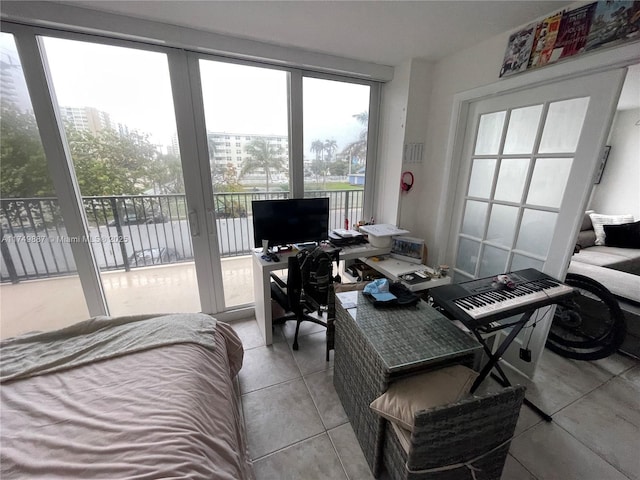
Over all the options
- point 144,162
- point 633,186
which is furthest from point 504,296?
point 633,186

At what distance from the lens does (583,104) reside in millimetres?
1437

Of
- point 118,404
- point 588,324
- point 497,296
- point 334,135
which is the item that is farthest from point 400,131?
point 118,404

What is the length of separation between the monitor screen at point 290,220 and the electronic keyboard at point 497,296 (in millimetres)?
1237

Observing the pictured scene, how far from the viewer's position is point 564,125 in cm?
154

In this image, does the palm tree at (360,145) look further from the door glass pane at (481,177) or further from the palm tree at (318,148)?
the door glass pane at (481,177)

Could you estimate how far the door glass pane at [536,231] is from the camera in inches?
65.0

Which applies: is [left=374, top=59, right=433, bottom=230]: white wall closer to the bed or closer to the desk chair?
the desk chair

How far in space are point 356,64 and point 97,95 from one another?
2066 mm

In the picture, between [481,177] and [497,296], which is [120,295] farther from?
[481,177]

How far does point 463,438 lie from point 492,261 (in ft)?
5.02

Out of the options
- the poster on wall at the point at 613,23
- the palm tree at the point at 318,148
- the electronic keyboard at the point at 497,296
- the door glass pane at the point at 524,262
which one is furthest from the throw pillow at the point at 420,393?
the palm tree at the point at 318,148

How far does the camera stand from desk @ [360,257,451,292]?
1.85 meters

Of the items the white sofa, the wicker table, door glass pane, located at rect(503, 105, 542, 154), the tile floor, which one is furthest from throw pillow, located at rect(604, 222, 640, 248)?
the wicker table

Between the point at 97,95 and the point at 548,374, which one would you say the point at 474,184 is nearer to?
the point at 548,374
